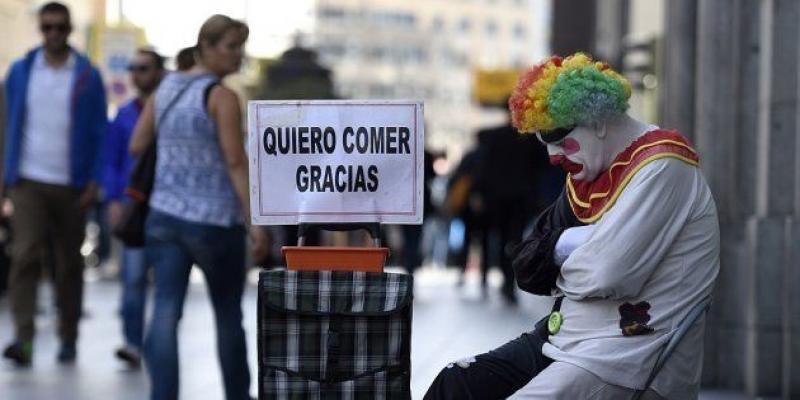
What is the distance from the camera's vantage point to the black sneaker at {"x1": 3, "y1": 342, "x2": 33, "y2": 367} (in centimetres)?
981

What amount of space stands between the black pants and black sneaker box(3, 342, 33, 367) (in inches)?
215

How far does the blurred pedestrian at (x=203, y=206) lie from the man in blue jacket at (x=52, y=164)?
2800 mm

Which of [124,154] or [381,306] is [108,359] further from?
[381,306]

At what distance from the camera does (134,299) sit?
10.3m

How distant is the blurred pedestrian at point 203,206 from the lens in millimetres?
7102

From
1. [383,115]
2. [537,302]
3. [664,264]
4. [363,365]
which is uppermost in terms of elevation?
[383,115]

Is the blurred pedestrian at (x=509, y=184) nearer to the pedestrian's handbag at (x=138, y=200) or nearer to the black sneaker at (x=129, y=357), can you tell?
the black sneaker at (x=129, y=357)

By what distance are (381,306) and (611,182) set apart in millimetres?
738

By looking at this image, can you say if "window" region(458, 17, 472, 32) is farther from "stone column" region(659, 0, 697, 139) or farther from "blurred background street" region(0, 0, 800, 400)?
"stone column" region(659, 0, 697, 139)

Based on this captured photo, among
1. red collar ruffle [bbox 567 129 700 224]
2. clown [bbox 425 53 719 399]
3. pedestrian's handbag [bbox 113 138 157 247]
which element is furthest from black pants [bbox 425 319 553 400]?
pedestrian's handbag [bbox 113 138 157 247]

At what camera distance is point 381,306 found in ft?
16.0

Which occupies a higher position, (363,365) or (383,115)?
(383,115)

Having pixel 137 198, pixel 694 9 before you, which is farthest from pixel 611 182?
pixel 694 9

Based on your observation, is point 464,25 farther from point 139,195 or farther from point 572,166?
point 572,166
